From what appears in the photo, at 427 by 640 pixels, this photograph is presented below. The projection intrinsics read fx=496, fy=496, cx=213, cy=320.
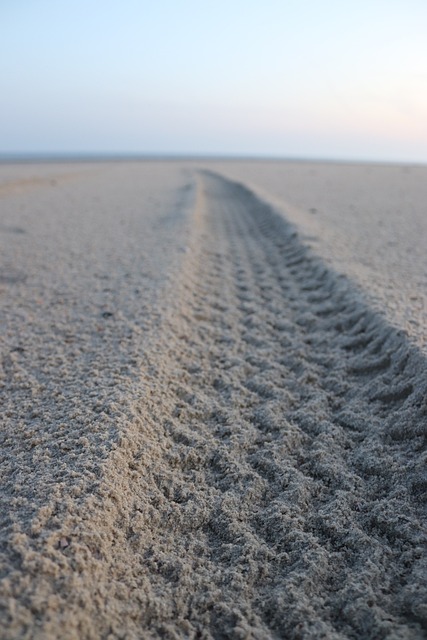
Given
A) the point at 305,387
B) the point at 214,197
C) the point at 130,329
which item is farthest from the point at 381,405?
the point at 214,197

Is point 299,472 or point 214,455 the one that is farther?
point 214,455

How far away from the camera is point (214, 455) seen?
7.36 feet

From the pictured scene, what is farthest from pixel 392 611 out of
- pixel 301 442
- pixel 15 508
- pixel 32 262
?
pixel 32 262

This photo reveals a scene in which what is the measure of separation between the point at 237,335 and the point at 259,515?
1.70m

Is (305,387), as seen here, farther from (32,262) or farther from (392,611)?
(32,262)

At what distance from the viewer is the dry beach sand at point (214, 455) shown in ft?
5.02

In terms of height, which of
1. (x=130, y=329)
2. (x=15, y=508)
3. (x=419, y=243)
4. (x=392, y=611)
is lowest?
(x=392, y=611)

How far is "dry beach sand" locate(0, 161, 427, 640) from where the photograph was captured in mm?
1531

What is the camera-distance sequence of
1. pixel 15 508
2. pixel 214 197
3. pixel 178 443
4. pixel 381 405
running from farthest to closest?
pixel 214 197, pixel 381 405, pixel 178 443, pixel 15 508

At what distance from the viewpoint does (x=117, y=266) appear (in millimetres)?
5152

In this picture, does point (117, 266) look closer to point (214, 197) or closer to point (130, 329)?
point (130, 329)

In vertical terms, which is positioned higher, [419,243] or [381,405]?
[419,243]

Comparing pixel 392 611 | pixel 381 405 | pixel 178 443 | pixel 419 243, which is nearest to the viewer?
pixel 392 611

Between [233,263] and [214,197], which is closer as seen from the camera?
[233,263]
